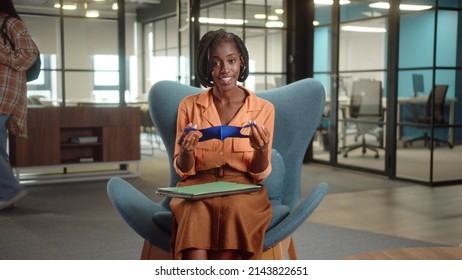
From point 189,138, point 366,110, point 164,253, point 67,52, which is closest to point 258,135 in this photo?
point 189,138

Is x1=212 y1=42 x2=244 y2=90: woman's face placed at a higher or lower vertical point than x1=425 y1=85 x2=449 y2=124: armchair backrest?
higher

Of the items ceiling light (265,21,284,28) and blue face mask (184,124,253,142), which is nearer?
blue face mask (184,124,253,142)

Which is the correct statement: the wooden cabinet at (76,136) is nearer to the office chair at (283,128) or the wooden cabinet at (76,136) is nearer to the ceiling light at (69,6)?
the ceiling light at (69,6)

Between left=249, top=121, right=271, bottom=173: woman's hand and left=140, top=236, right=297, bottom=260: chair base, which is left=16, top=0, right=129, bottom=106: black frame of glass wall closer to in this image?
left=140, top=236, right=297, bottom=260: chair base

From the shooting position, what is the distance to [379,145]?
5.32m

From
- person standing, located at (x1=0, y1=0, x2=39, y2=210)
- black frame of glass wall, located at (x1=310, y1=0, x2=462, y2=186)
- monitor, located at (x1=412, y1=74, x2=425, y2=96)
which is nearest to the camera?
person standing, located at (x1=0, y1=0, x2=39, y2=210)

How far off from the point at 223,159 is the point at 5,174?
2.50m

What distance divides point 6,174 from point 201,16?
108 inches

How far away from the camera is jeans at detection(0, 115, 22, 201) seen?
3562 mm

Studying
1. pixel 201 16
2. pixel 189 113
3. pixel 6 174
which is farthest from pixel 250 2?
pixel 189 113

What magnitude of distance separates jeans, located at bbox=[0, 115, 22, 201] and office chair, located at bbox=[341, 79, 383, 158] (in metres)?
3.23

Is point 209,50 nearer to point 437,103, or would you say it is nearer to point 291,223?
point 291,223

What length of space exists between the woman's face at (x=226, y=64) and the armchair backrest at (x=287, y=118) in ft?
1.88

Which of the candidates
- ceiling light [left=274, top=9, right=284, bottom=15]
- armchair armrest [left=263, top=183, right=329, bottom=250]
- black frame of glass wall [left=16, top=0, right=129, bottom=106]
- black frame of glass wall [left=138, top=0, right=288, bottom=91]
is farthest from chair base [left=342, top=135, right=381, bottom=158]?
armchair armrest [left=263, top=183, right=329, bottom=250]
